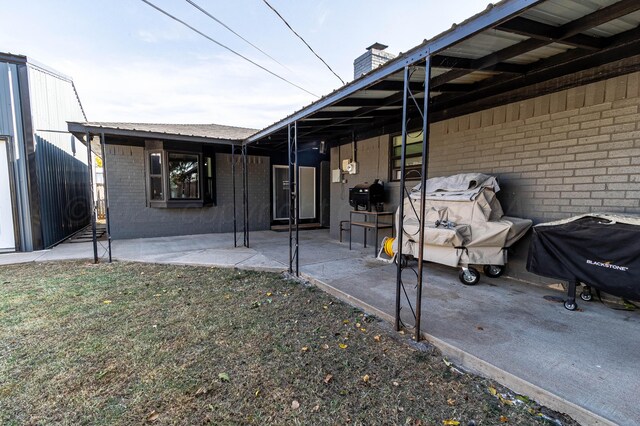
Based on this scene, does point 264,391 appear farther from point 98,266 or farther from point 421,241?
point 98,266

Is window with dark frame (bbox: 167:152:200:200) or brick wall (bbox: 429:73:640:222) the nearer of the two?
brick wall (bbox: 429:73:640:222)

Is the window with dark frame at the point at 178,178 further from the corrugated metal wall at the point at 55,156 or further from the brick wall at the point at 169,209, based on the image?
the corrugated metal wall at the point at 55,156

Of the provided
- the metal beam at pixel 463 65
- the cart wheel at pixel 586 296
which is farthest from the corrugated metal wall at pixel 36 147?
the cart wheel at pixel 586 296

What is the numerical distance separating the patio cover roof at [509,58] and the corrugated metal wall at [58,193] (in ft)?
18.1

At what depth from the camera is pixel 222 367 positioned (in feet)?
6.96

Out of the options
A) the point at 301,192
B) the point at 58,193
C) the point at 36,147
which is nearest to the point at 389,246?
the point at 301,192

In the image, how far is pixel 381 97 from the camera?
162 inches

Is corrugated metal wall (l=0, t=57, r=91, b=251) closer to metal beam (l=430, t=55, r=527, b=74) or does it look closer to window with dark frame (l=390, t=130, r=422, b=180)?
window with dark frame (l=390, t=130, r=422, b=180)

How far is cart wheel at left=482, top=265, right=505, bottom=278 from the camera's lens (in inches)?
153

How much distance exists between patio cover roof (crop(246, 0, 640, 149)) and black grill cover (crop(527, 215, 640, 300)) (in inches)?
63.9

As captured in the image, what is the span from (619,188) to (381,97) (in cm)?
282

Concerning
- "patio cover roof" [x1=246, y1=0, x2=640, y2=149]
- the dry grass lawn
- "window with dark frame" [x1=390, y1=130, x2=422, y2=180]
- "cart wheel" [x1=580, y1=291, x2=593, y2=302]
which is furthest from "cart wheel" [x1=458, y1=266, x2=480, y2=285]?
"patio cover roof" [x1=246, y1=0, x2=640, y2=149]

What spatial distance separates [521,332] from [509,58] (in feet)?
8.13

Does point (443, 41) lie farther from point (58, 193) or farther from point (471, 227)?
point (58, 193)
